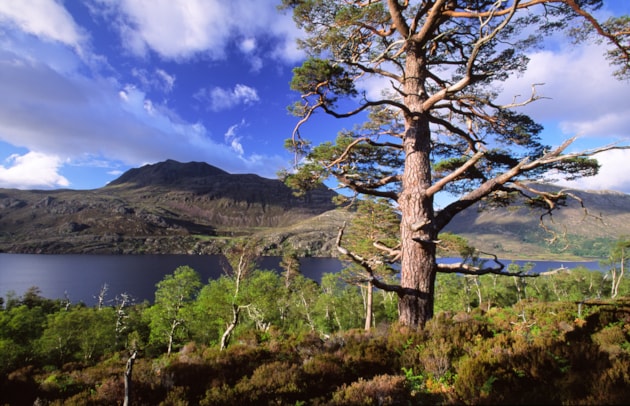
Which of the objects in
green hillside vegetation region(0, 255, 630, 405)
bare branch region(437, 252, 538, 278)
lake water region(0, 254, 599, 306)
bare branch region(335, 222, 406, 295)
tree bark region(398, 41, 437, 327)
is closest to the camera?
green hillside vegetation region(0, 255, 630, 405)

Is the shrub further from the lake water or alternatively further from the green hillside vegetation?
the lake water

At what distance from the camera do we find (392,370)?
4418mm

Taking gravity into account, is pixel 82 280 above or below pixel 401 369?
below

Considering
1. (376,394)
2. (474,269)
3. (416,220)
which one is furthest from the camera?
(416,220)

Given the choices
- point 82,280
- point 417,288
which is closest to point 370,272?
point 417,288

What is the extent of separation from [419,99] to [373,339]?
4673 millimetres

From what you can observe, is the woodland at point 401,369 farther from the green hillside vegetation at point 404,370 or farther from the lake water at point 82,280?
the lake water at point 82,280

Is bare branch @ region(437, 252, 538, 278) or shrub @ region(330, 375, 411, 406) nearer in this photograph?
shrub @ region(330, 375, 411, 406)

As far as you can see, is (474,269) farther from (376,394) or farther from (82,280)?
(82,280)

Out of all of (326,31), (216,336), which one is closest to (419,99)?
(326,31)

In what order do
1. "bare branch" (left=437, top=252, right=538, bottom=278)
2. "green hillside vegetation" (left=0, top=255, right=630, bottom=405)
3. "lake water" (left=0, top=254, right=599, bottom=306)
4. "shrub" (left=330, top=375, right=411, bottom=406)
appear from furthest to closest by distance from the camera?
"lake water" (left=0, top=254, right=599, bottom=306) < "bare branch" (left=437, top=252, right=538, bottom=278) < "shrub" (left=330, top=375, right=411, bottom=406) < "green hillside vegetation" (left=0, top=255, right=630, bottom=405)

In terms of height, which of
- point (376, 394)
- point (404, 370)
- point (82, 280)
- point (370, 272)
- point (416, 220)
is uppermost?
point (416, 220)

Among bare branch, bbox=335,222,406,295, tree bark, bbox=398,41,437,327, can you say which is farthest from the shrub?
tree bark, bbox=398,41,437,327

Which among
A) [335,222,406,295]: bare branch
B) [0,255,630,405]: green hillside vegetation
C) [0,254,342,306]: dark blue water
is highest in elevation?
[335,222,406,295]: bare branch
